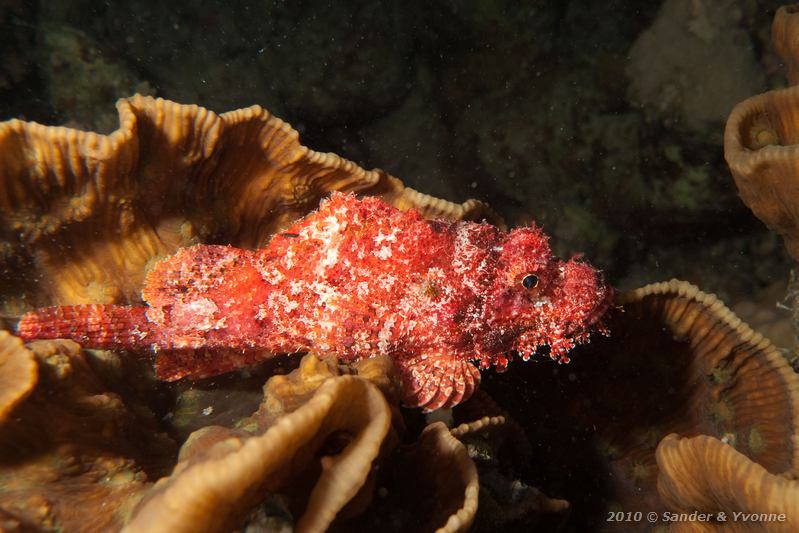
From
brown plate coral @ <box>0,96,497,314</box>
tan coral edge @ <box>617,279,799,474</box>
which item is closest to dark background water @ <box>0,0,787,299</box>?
tan coral edge @ <box>617,279,799,474</box>

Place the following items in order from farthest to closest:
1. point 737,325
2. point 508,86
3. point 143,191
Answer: point 508,86 < point 737,325 < point 143,191

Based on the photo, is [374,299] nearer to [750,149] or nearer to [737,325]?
[737,325]

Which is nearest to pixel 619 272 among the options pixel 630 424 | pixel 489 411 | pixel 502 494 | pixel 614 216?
pixel 614 216

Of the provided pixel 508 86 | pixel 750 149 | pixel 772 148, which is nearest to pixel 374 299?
pixel 772 148

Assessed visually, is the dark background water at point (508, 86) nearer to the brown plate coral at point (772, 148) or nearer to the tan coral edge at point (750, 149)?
the brown plate coral at point (772, 148)

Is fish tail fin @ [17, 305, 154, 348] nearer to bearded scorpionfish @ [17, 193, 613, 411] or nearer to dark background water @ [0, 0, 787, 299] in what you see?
bearded scorpionfish @ [17, 193, 613, 411]

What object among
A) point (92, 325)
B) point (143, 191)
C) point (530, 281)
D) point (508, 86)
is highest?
point (508, 86)
